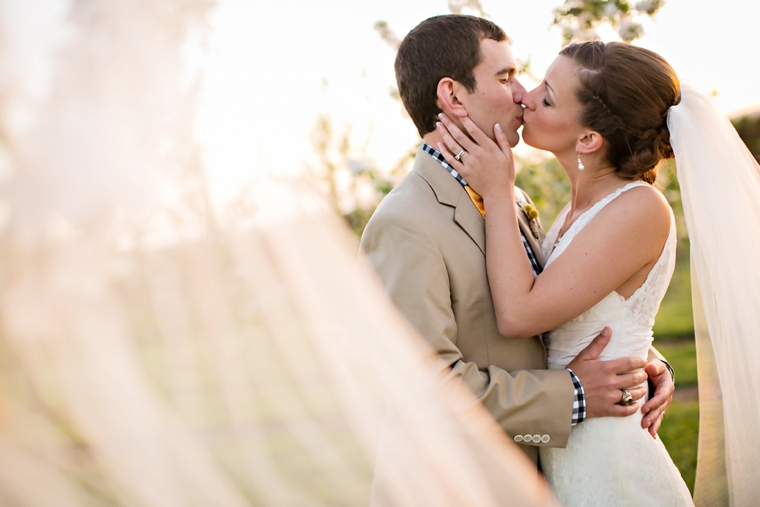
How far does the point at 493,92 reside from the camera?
2.61m

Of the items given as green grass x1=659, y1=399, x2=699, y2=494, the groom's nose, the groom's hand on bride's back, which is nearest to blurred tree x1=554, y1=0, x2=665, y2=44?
the groom's nose

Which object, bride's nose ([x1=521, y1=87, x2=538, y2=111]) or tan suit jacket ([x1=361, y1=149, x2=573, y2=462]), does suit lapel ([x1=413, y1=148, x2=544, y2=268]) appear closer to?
tan suit jacket ([x1=361, y1=149, x2=573, y2=462])

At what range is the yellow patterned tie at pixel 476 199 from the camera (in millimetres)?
2486

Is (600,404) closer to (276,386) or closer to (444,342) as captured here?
(444,342)

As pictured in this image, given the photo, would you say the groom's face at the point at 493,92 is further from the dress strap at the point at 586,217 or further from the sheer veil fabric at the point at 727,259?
the sheer veil fabric at the point at 727,259

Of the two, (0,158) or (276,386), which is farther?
(276,386)

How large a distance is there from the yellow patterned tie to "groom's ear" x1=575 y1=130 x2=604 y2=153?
0.46 meters

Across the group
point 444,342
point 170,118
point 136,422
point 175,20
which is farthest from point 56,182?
point 444,342

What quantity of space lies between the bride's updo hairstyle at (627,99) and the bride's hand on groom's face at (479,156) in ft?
1.17

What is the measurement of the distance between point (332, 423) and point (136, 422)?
73.1 inches

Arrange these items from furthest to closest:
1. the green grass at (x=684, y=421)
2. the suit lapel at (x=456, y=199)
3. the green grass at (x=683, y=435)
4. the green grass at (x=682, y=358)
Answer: the green grass at (x=682, y=358) < the green grass at (x=684, y=421) < the green grass at (x=683, y=435) < the suit lapel at (x=456, y=199)

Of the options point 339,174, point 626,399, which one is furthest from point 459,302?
point 339,174

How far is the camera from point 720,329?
2498 mm

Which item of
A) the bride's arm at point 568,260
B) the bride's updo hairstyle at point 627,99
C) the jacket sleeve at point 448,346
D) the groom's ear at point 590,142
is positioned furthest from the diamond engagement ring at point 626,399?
the groom's ear at point 590,142
